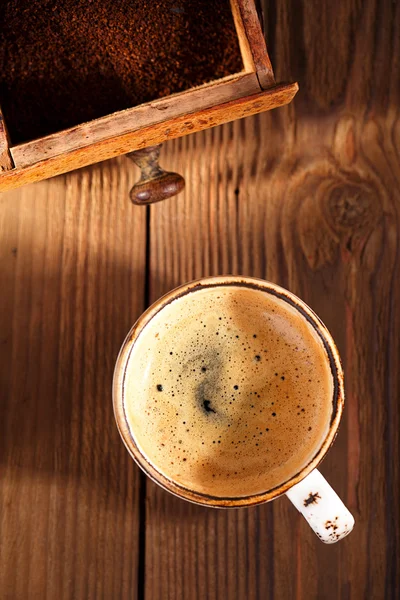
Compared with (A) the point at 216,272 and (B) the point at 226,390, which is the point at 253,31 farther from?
(B) the point at 226,390

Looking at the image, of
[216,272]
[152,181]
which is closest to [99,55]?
[152,181]

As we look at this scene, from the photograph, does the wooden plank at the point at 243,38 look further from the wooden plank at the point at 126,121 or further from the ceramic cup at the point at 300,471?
the ceramic cup at the point at 300,471

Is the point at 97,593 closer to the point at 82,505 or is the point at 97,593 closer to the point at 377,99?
the point at 82,505

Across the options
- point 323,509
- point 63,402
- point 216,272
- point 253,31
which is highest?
point 253,31

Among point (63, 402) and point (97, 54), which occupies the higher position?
point (97, 54)

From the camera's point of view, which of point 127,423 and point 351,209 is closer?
point 127,423

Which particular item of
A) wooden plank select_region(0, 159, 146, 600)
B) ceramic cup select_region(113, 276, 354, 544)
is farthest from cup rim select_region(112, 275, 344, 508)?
wooden plank select_region(0, 159, 146, 600)

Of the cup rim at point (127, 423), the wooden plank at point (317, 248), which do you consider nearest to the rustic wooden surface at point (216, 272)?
the wooden plank at point (317, 248)
